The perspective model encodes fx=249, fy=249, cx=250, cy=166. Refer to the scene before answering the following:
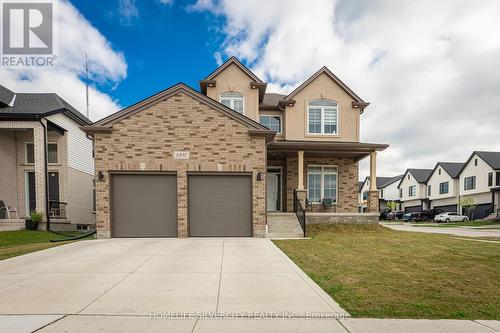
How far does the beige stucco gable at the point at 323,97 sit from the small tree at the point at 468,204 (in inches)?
985

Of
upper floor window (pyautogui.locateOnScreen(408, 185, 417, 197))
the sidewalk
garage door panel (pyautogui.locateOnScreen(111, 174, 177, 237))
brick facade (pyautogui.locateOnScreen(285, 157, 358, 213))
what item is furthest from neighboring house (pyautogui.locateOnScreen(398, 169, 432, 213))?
the sidewalk

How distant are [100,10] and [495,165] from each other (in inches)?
1586

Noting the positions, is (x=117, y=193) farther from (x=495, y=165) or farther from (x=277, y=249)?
(x=495, y=165)

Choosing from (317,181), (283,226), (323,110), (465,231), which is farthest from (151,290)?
(465,231)

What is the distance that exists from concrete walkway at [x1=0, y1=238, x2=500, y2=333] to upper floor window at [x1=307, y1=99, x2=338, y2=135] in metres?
10.3

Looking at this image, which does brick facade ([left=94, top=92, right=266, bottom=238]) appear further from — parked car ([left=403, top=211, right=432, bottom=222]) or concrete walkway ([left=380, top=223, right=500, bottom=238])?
parked car ([left=403, top=211, right=432, bottom=222])

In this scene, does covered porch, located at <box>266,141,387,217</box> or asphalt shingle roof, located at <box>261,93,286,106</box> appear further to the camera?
asphalt shingle roof, located at <box>261,93,286,106</box>

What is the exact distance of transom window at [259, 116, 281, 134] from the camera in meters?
15.7

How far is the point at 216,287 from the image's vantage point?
4520mm

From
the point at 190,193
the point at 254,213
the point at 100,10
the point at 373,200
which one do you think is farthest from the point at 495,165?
the point at 100,10

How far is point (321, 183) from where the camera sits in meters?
14.8

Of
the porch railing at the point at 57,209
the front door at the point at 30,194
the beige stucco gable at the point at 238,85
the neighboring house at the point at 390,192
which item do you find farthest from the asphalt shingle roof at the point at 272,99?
the neighboring house at the point at 390,192

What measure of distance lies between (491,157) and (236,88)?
34396 millimetres

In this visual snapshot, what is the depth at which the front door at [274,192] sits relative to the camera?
14797 millimetres
